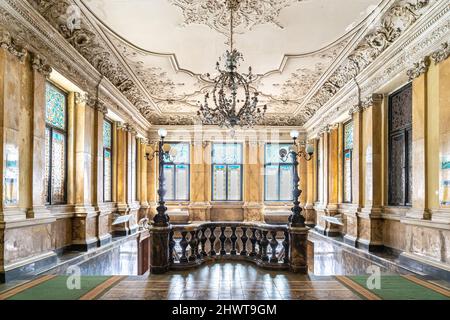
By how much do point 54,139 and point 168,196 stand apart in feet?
26.8

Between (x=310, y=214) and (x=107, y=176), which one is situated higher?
(x=107, y=176)

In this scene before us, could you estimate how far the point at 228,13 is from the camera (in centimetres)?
646

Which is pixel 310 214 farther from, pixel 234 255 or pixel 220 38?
pixel 220 38

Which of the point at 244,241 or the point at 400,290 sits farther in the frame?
the point at 244,241

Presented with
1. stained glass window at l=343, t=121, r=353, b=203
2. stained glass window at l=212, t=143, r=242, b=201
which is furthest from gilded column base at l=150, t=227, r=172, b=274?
stained glass window at l=212, t=143, r=242, b=201

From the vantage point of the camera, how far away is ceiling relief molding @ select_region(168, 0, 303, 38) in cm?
611

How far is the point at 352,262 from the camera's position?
7.42 m

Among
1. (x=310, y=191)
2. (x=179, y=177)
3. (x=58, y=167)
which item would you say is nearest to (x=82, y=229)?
(x=58, y=167)

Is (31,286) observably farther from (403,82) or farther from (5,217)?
(403,82)

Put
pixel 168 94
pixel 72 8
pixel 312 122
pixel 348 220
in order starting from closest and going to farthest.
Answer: pixel 72 8 < pixel 348 220 < pixel 168 94 < pixel 312 122

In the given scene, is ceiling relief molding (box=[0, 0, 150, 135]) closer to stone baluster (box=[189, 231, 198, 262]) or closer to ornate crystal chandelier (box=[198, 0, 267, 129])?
ornate crystal chandelier (box=[198, 0, 267, 129])

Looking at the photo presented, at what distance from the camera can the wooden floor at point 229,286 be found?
4531 mm

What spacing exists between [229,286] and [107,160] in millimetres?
7029

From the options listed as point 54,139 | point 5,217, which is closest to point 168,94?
point 54,139
